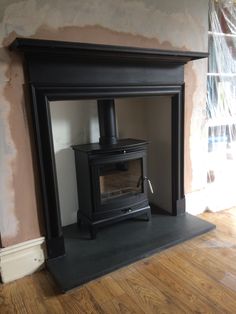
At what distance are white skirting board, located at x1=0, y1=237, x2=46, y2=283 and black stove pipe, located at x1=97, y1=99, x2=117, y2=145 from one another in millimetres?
972

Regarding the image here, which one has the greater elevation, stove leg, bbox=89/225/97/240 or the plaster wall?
the plaster wall

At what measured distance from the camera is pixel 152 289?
1637mm

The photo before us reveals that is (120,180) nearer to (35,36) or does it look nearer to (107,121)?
(107,121)

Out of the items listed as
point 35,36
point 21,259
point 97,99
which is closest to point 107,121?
point 97,99

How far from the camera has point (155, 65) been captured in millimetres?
2080

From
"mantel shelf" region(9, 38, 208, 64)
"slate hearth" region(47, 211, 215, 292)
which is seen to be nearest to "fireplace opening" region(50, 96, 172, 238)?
"slate hearth" region(47, 211, 215, 292)

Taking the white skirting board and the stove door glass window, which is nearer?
the white skirting board

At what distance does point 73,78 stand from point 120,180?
3.37ft

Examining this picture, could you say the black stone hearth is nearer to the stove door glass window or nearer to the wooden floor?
the wooden floor

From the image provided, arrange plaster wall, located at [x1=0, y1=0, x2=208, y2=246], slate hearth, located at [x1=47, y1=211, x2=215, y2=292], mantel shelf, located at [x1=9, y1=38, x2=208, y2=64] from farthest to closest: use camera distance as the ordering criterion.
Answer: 1. slate hearth, located at [x1=47, y1=211, x2=215, y2=292]
2. plaster wall, located at [x1=0, y1=0, x2=208, y2=246]
3. mantel shelf, located at [x1=9, y1=38, x2=208, y2=64]

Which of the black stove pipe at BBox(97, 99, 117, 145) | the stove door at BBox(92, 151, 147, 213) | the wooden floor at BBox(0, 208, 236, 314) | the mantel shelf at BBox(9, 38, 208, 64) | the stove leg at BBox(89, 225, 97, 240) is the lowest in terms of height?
the wooden floor at BBox(0, 208, 236, 314)

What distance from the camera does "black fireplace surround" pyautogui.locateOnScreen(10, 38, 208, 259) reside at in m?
1.63

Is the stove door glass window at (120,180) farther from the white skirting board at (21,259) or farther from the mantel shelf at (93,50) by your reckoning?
the mantel shelf at (93,50)

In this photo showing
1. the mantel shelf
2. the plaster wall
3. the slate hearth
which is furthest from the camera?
the slate hearth
